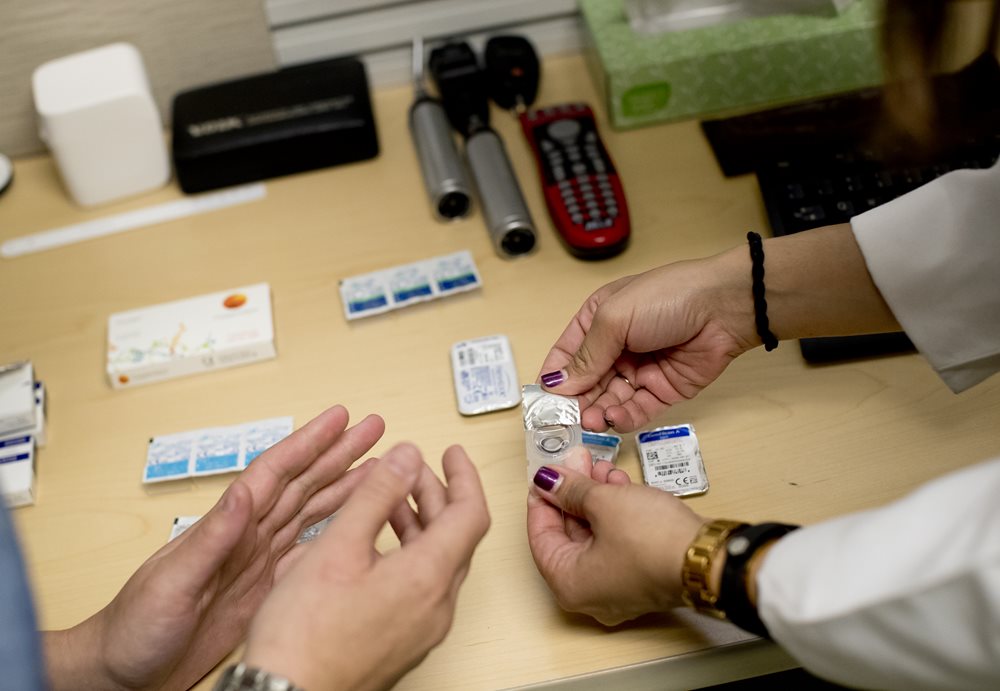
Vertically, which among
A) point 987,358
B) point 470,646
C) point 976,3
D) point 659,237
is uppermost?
point 976,3

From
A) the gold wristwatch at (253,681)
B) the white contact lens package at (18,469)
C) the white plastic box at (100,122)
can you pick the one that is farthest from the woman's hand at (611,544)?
the white plastic box at (100,122)

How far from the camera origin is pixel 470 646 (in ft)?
2.27

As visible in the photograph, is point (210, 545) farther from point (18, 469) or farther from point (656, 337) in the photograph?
point (656, 337)

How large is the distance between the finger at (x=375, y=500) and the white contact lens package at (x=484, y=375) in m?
0.20

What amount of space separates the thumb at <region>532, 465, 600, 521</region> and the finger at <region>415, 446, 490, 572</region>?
0.32 feet

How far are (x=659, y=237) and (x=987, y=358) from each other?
0.33 m

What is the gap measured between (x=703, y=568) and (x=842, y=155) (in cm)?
50

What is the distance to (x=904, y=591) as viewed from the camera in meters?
0.54

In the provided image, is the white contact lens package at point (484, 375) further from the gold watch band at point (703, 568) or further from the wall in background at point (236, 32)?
the wall in background at point (236, 32)

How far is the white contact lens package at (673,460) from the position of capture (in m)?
0.77

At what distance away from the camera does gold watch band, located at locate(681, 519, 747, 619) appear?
0.64m

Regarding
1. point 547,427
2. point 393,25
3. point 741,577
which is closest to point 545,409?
point 547,427

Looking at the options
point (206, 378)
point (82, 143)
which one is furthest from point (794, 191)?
point (82, 143)

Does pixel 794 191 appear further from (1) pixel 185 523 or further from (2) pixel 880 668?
(1) pixel 185 523
